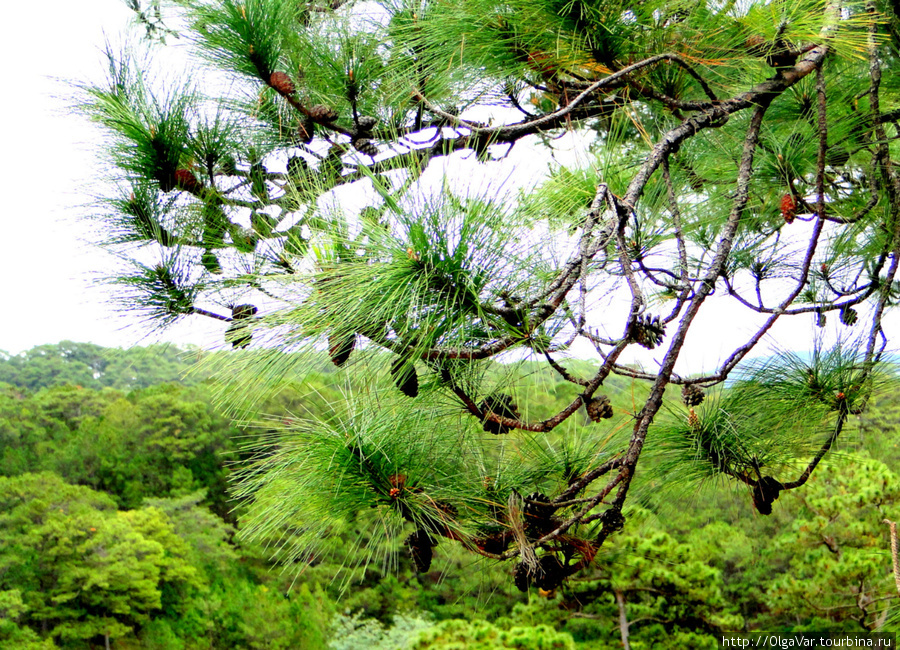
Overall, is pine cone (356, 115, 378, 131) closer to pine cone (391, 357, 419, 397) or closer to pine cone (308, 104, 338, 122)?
pine cone (308, 104, 338, 122)

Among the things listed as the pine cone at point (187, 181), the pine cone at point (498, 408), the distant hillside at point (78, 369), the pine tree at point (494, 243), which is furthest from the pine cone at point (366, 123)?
the distant hillside at point (78, 369)

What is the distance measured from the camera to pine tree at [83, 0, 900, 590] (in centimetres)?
52

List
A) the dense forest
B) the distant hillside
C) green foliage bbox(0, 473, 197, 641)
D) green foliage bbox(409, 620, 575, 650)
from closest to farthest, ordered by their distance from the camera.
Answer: green foliage bbox(409, 620, 575, 650) → the dense forest → green foliage bbox(0, 473, 197, 641) → the distant hillside

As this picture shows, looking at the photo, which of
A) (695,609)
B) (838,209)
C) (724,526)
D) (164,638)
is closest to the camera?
(838,209)

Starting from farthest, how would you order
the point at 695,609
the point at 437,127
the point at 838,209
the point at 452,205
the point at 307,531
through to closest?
the point at 695,609 → the point at 838,209 → the point at 437,127 → the point at 307,531 → the point at 452,205

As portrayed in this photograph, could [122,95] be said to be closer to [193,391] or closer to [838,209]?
[838,209]

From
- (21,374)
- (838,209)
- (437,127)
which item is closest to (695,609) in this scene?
(838,209)

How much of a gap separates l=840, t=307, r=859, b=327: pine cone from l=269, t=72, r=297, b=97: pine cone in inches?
31.9

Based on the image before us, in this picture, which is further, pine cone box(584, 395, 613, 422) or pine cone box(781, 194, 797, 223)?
pine cone box(781, 194, 797, 223)

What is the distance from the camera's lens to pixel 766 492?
2.37 feet

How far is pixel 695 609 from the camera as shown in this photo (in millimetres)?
4336

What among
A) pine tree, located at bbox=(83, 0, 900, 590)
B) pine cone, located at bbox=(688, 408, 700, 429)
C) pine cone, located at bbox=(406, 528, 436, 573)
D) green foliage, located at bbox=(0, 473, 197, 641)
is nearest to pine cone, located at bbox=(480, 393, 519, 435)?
pine tree, located at bbox=(83, 0, 900, 590)

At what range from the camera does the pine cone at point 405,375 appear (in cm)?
54

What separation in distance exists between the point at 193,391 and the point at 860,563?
6.27 meters
